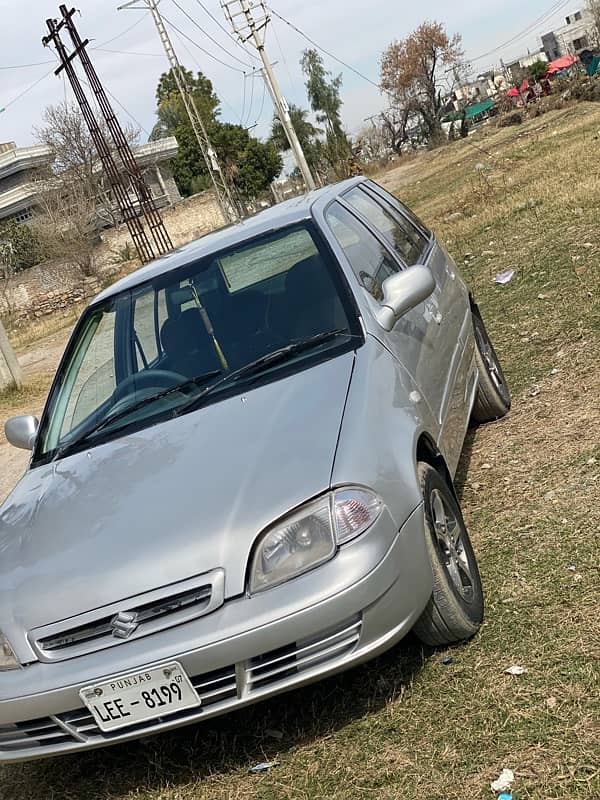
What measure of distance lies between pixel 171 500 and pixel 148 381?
3.70ft

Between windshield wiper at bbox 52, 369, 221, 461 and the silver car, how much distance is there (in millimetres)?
10

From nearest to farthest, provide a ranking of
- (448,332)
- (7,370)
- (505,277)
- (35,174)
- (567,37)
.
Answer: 1. (448,332)
2. (505,277)
3. (7,370)
4. (35,174)
5. (567,37)

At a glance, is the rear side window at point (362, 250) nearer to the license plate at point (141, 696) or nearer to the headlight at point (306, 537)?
the headlight at point (306, 537)

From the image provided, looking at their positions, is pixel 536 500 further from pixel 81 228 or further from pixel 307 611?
pixel 81 228

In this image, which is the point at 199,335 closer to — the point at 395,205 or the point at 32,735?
the point at 32,735

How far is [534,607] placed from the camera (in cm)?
372

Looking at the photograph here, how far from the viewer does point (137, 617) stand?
121 inches

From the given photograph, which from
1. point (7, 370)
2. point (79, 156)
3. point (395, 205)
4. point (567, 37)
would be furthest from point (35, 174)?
point (567, 37)

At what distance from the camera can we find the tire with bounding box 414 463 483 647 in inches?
136

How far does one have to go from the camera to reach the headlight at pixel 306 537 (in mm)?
3064

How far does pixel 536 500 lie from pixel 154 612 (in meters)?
2.21

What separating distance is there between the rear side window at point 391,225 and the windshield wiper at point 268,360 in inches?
50.4

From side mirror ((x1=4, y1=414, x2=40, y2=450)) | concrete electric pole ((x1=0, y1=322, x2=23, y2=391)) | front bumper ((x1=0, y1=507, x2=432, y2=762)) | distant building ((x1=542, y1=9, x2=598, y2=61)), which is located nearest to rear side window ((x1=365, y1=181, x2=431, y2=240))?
side mirror ((x1=4, y1=414, x2=40, y2=450))

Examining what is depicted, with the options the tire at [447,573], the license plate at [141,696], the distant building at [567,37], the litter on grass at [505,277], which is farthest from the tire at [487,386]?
the distant building at [567,37]
